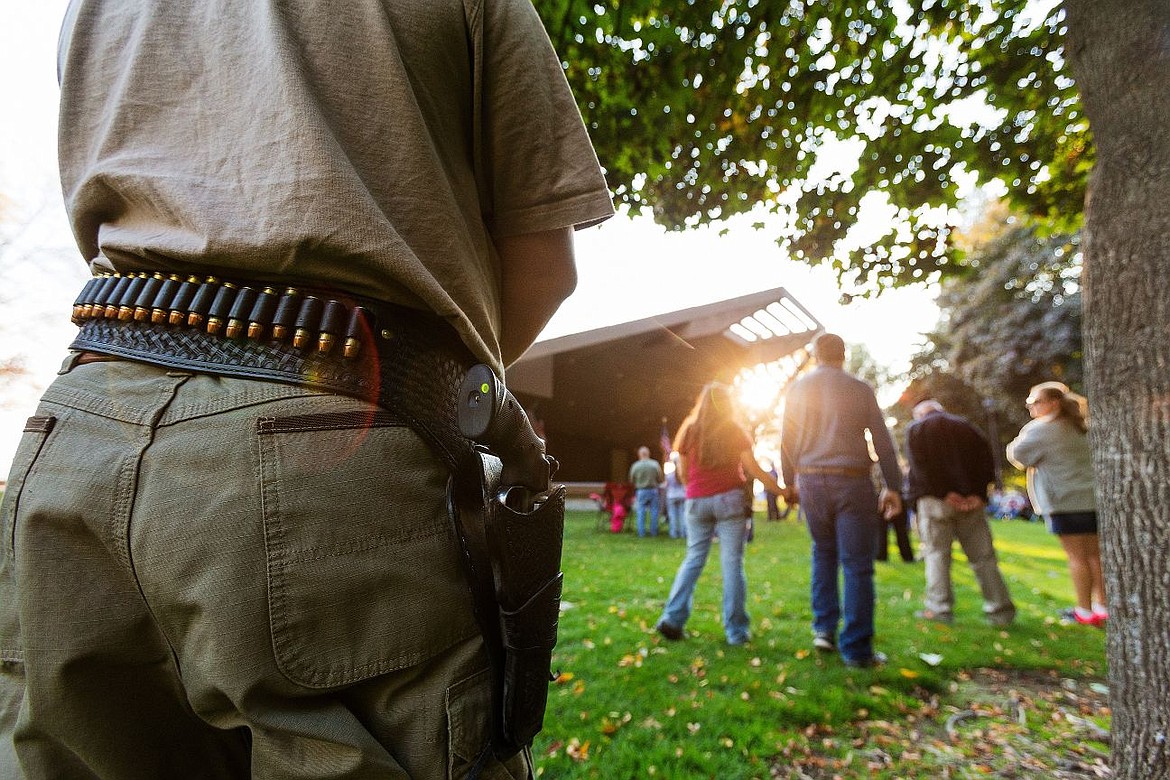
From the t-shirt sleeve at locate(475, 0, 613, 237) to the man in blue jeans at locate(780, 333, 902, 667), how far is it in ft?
11.8

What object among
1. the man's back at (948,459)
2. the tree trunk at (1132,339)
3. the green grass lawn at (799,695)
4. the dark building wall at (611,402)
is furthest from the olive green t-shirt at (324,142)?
the dark building wall at (611,402)

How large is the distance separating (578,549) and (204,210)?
9070mm

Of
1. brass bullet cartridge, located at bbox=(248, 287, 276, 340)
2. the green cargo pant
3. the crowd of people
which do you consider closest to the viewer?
the green cargo pant

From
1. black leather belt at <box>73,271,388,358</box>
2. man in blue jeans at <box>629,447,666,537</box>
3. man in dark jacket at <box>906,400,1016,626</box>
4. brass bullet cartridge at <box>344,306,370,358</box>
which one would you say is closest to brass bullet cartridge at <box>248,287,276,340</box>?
black leather belt at <box>73,271,388,358</box>

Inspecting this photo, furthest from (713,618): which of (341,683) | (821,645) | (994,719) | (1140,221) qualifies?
(341,683)

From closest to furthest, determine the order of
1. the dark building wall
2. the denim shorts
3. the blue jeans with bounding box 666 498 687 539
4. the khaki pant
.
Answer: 1. the denim shorts
2. the khaki pant
3. the blue jeans with bounding box 666 498 687 539
4. the dark building wall

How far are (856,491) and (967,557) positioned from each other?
76.0 inches

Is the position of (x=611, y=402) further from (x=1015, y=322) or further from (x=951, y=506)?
(x=1015, y=322)

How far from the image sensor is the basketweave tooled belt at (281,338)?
81 cm

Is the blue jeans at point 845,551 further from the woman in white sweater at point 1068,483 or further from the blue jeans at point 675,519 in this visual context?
the blue jeans at point 675,519

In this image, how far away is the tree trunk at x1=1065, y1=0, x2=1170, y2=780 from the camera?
1849 mm

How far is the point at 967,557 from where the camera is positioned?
16.8 feet

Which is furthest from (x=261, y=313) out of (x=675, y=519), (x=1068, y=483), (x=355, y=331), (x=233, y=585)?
(x=675, y=519)

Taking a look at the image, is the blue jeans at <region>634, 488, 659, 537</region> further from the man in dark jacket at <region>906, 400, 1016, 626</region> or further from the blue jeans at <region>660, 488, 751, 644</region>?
the blue jeans at <region>660, 488, 751, 644</region>
